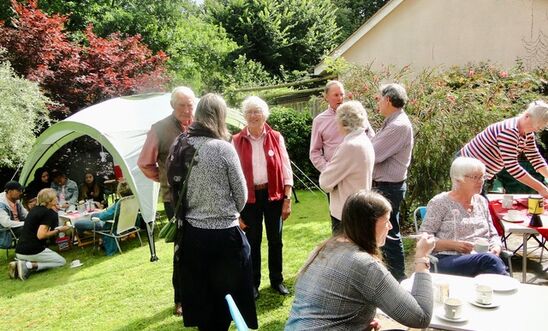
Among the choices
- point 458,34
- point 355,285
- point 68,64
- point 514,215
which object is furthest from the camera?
point 458,34

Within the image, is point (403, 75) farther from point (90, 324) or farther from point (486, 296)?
point (90, 324)

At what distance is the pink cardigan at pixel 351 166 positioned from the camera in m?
3.14

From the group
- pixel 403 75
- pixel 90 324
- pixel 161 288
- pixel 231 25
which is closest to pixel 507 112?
pixel 403 75

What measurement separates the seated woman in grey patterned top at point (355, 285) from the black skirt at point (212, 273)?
880 mm

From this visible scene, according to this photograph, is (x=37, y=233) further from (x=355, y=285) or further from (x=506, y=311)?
(x=506, y=311)

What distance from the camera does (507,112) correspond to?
19.2 feet

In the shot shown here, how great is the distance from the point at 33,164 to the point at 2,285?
2967mm

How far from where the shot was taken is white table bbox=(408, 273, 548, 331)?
194cm

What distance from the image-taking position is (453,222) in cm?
309

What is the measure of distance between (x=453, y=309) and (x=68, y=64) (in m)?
9.23

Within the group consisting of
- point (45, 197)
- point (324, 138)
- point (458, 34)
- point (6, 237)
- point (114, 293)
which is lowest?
point (114, 293)

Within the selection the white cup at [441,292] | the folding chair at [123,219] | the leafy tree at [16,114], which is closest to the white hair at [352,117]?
the white cup at [441,292]

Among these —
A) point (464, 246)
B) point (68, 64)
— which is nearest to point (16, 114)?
point (68, 64)

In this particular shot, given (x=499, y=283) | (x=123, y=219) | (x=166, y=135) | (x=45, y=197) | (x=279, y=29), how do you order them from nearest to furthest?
(x=499, y=283) < (x=166, y=135) < (x=45, y=197) < (x=123, y=219) < (x=279, y=29)
